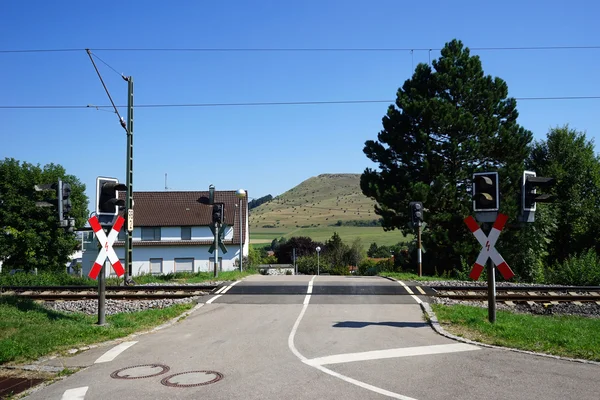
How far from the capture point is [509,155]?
119ft

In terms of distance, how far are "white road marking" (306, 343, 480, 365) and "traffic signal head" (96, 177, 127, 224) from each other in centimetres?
571

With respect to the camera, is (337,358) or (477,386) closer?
(477,386)

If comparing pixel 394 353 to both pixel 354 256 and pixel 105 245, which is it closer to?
pixel 105 245

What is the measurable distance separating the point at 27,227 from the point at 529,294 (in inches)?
1999

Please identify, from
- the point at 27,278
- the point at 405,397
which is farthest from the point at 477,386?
the point at 27,278

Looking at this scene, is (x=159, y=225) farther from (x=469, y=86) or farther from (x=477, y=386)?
(x=477, y=386)

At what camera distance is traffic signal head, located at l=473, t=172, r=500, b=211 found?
413 inches

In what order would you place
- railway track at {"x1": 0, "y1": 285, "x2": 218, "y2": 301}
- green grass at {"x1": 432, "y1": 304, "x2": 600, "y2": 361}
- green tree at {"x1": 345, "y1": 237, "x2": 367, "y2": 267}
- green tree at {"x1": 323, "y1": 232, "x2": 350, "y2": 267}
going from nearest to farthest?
Result: green grass at {"x1": 432, "y1": 304, "x2": 600, "y2": 361}
railway track at {"x1": 0, "y1": 285, "x2": 218, "y2": 301}
green tree at {"x1": 323, "y1": 232, "x2": 350, "y2": 267}
green tree at {"x1": 345, "y1": 237, "x2": 367, "y2": 267}

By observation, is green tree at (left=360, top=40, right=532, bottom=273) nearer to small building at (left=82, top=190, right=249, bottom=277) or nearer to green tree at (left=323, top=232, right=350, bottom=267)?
small building at (left=82, top=190, right=249, bottom=277)

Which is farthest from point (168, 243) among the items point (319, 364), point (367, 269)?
point (319, 364)

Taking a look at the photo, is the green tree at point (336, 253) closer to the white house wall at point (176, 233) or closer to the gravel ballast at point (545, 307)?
the white house wall at point (176, 233)

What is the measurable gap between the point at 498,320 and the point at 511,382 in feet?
16.0

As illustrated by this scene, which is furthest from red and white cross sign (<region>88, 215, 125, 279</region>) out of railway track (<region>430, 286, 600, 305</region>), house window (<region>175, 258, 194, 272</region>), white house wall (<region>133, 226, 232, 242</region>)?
white house wall (<region>133, 226, 232, 242</region>)

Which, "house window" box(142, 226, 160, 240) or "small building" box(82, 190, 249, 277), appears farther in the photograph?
"house window" box(142, 226, 160, 240)
